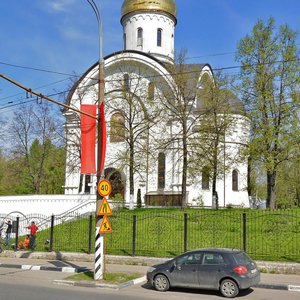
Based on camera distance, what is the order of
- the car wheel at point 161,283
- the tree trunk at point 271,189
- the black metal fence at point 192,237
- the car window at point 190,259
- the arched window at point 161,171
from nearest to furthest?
the car window at point 190,259 < the car wheel at point 161,283 < the black metal fence at point 192,237 < the tree trunk at point 271,189 < the arched window at point 161,171

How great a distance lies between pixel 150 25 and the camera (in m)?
45.7

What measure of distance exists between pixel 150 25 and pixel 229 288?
126 feet

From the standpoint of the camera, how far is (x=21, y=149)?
48094mm

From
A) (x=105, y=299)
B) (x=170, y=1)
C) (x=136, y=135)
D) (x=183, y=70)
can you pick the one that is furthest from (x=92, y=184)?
(x=105, y=299)

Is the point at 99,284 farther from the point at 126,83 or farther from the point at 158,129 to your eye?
the point at 158,129

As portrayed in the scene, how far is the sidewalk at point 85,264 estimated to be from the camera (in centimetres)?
1305

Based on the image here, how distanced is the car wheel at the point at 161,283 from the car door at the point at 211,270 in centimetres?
102

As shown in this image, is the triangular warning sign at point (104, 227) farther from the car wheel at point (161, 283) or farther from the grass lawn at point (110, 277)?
the car wheel at point (161, 283)

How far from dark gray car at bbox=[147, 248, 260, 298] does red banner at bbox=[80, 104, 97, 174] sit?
383 cm

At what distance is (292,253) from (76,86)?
91.6ft

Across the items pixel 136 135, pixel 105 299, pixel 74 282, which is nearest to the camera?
pixel 105 299

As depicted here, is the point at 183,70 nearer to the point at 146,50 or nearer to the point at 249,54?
the point at 249,54

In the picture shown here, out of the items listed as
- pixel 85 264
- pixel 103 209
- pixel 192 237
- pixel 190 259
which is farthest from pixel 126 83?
pixel 190 259

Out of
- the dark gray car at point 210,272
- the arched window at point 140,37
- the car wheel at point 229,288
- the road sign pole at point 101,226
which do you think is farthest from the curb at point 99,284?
the arched window at point 140,37
